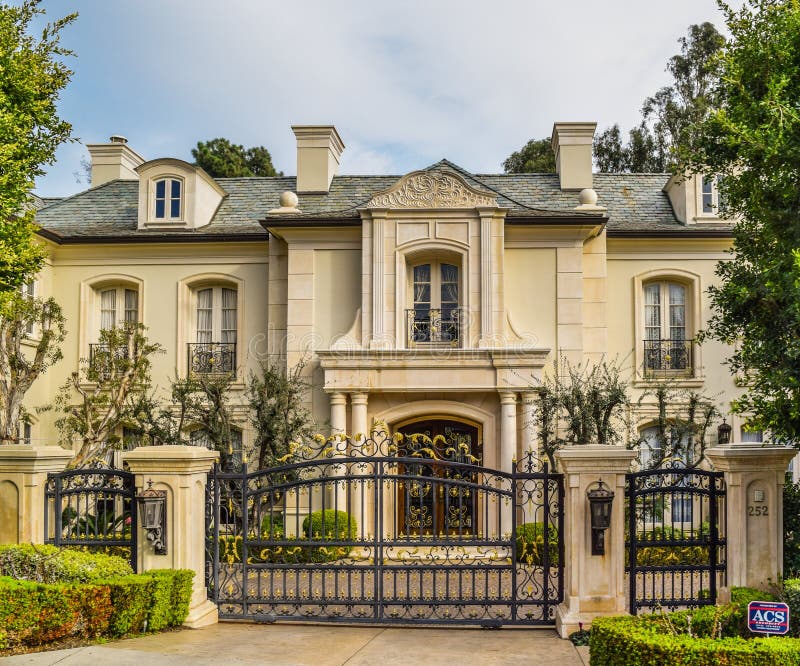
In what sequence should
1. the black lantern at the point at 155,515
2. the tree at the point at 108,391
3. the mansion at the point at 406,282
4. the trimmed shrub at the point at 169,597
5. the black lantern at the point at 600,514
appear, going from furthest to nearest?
1. the mansion at the point at 406,282
2. the tree at the point at 108,391
3. the black lantern at the point at 155,515
4. the black lantern at the point at 600,514
5. the trimmed shrub at the point at 169,597

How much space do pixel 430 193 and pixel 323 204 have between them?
314 centimetres

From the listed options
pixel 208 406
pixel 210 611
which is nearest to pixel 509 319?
pixel 208 406

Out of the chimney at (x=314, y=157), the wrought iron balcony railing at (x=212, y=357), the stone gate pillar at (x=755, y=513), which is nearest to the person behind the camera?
the stone gate pillar at (x=755, y=513)

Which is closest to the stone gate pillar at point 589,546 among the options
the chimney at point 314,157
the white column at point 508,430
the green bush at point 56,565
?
the green bush at point 56,565

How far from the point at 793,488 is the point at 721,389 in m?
9.25

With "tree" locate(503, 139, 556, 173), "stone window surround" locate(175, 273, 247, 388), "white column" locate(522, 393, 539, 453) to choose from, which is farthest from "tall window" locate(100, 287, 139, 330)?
"tree" locate(503, 139, 556, 173)

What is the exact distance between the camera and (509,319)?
17656 millimetres

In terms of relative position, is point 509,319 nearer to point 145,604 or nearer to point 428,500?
point 428,500

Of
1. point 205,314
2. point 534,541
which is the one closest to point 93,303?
point 205,314

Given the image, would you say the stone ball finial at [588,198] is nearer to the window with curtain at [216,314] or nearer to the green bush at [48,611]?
the window with curtain at [216,314]

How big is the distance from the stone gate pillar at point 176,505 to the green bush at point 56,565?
1.46 ft

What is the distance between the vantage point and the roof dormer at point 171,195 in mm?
19844

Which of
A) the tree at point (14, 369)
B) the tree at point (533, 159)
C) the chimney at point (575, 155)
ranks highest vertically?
the tree at point (533, 159)

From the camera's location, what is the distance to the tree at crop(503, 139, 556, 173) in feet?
112
